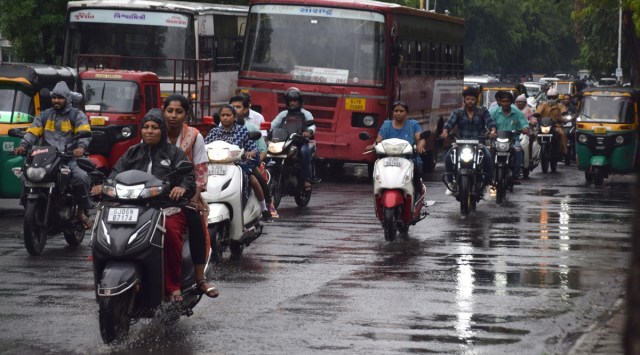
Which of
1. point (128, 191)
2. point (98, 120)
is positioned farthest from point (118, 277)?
point (98, 120)

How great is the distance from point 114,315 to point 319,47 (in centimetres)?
1707

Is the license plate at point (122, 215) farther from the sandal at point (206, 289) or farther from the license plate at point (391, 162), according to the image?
the license plate at point (391, 162)

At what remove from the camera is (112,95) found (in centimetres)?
2100

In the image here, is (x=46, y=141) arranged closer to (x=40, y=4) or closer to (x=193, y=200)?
(x=193, y=200)

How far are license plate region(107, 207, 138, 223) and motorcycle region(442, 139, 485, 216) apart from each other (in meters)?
9.77

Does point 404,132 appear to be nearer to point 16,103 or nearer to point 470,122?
point 470,122

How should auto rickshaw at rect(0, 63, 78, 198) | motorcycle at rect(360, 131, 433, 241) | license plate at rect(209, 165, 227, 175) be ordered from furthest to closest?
auto rickshaw at rect(0, 63, 78, 198) < motorcycle at rect(360, 131, 433, 241) < license plate at rect(209, 165, 227, 175)

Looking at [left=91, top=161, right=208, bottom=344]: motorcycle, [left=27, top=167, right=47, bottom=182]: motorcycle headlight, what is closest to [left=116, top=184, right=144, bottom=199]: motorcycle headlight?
[left=91, top=161, right=208, bottom=344]: motorcycle

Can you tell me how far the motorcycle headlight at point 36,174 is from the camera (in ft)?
42.3

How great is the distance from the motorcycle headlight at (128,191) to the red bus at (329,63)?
16003mm

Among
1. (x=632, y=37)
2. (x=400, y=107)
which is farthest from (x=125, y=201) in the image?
(x=632, y=37)

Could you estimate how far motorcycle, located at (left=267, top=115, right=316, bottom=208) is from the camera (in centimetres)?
1798

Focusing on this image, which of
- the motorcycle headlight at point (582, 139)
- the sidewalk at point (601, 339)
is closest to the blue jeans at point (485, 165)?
the motorcycle headlight at point (582, 139)

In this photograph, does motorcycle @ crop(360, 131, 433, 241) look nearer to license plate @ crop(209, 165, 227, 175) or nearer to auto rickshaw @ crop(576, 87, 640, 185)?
license plate @ crop(209, 165, 227, 175)
